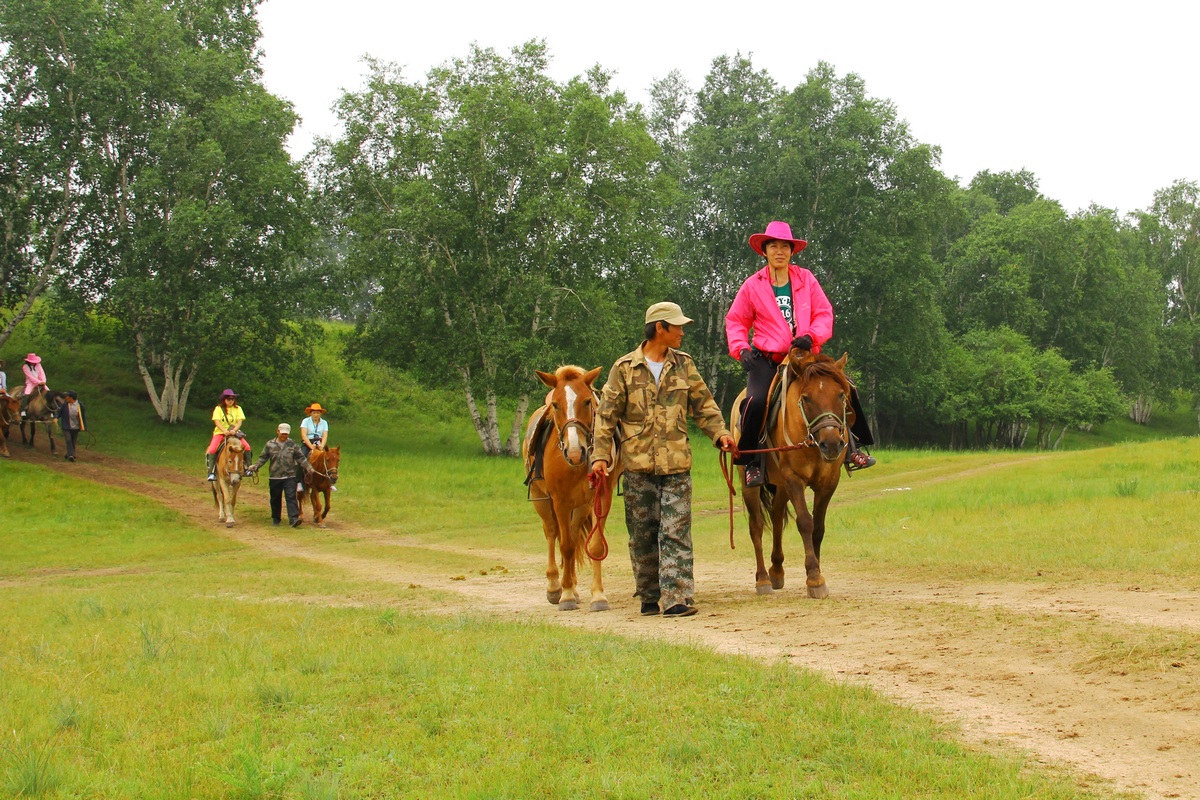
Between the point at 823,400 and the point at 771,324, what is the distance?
0.99m

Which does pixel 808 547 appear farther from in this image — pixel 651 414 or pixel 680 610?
pixel 651 414

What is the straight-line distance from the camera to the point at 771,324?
10.1 metres

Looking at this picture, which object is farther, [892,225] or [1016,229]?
[1016,229]

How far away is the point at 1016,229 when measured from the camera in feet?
212

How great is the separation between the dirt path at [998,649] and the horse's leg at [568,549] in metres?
0.25

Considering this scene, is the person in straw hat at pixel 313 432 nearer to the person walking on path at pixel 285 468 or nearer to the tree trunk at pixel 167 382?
the person walking on path at pixel 285 468

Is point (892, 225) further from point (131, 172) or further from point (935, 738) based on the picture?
point (935, 738)

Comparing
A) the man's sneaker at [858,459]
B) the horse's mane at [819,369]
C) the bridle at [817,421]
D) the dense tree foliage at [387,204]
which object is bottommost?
the man's sneaker at [858,459]

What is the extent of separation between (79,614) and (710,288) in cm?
4350

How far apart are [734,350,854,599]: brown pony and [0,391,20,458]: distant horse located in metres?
25.7

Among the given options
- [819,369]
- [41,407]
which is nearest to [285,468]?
[41,407]

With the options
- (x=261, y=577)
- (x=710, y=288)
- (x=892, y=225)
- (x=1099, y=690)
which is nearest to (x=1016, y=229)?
(x=892, y=225)

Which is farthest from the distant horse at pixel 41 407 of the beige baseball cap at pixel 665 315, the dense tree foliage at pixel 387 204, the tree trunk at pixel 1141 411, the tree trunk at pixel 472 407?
the tree trunk at pixel 1141 411

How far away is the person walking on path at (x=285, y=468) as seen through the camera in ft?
76.4
